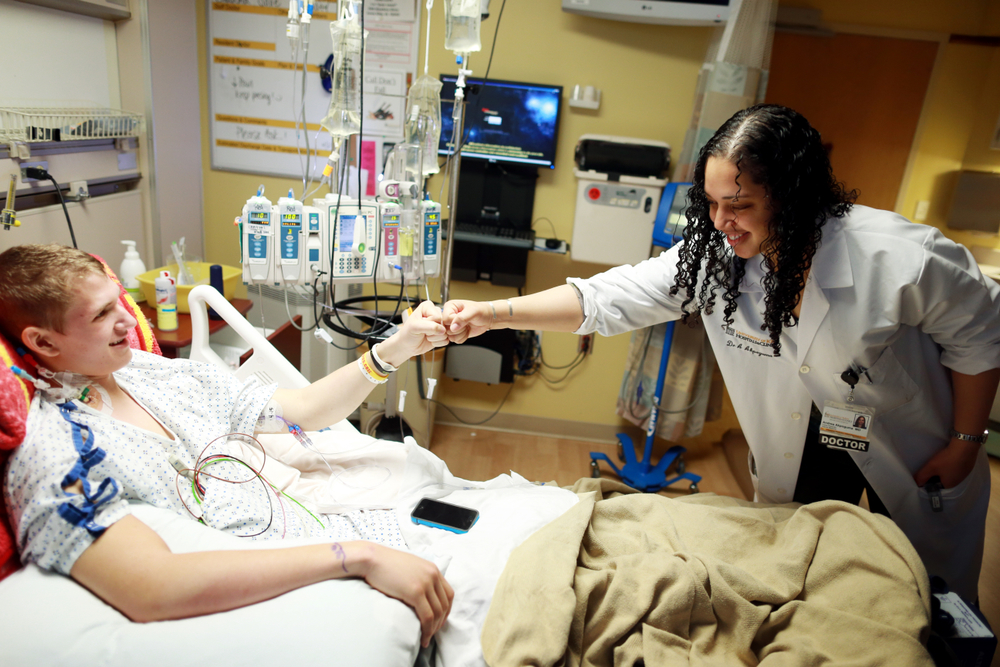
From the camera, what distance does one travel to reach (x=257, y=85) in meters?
2.80

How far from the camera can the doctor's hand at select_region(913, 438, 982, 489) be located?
134 cm

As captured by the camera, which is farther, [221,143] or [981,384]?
[221,143]

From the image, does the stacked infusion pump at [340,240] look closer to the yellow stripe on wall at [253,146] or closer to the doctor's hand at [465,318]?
the doctor's hand at [465,318]

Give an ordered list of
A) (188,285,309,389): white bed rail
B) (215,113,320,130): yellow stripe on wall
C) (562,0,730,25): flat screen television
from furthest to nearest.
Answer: (215,113,320,130): yellow stripe on wall, (562,0,730,25): flat screen television, (188,285,309,389): white bed rail

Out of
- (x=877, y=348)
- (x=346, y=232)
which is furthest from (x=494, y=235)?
(x=877, y=348)

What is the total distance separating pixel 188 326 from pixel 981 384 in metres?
2.25

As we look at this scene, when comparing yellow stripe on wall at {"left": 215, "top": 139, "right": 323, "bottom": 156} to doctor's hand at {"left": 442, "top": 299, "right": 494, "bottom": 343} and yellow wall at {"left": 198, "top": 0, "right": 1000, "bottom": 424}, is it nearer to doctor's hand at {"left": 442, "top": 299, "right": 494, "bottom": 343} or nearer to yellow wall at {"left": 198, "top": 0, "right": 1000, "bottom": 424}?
yellow wall at {"left": 198, "top": 0, "right": 1000, "bottom": 424}

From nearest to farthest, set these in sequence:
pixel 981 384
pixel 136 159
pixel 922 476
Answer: pixel 981 384, pixel 922 476, pixel 136 159

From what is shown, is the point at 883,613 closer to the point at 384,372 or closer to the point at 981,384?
the point at 981,384

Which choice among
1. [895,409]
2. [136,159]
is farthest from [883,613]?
[136,159]

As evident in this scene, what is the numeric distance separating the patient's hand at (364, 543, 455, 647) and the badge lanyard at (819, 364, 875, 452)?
0.91 m

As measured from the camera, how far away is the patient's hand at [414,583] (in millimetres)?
978

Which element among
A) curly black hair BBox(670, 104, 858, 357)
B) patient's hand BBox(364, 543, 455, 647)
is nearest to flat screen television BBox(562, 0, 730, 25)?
curly black hair BBox(670, 104, 858, 357)

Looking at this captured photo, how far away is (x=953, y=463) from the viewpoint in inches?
53.2
